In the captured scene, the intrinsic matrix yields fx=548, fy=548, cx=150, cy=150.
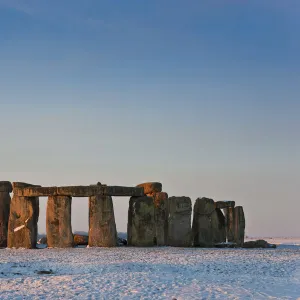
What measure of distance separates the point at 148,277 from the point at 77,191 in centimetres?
1016

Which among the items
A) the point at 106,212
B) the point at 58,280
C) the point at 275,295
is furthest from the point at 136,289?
the point at 106,212

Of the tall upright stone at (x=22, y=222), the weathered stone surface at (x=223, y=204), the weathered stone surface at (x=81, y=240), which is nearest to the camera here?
the tall upright stone at (x=22, y=222)

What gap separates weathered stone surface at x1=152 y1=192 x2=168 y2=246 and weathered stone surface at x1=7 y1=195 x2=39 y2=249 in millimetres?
5500

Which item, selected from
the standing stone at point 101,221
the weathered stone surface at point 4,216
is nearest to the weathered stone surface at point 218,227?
the standing stone at point 101,221

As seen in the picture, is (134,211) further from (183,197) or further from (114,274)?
(114,274)

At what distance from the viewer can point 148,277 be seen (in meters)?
12.9

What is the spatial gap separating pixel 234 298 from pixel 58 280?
4028 mm

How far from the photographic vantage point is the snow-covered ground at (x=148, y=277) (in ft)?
36.2

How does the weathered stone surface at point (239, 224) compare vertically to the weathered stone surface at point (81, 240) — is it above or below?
above

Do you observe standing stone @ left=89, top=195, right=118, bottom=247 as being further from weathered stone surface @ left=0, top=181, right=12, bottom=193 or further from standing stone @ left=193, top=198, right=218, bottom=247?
weathered stone surface @ left=0, top=181, right=12, bottom=193

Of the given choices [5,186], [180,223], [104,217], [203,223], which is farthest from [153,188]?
[5,186]

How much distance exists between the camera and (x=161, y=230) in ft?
81.7

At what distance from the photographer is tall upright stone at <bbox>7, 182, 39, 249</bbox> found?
75.9 feet

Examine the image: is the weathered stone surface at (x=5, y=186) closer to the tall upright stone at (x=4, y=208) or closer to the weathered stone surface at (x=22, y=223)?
the tall upright stone at (x=4, y=208)
